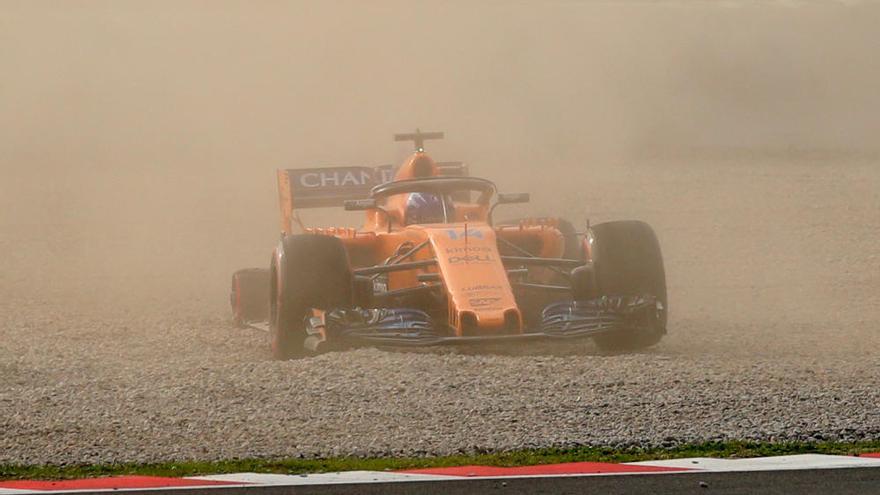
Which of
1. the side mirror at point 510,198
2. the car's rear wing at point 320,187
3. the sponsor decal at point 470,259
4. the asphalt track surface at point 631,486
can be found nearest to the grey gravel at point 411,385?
the sponsor decal at point 470,259

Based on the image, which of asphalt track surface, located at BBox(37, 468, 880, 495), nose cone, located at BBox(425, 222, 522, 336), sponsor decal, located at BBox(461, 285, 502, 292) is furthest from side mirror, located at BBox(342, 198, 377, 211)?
asphalt track surface, located at BBox(37, 468, 880, 495)

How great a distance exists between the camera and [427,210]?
13.9 metres

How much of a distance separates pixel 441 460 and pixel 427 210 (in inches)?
247

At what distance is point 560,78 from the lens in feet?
136

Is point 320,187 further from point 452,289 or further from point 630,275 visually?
point 630,275

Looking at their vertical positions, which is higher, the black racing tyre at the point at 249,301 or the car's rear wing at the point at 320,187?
the car's rear wing at the point at 320,187

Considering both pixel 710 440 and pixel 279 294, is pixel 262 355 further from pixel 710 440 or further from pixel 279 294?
pixel 710 440

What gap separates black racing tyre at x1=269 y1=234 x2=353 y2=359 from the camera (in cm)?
1188

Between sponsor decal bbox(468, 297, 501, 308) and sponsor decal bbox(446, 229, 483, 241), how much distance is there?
0.92m

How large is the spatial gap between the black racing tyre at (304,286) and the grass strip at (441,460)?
4132 mm

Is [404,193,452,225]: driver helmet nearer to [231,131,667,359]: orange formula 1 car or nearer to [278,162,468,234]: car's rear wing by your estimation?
[231,131,667,359]: orange formula 1 car

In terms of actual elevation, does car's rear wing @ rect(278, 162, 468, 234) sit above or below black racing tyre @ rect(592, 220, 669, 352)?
above

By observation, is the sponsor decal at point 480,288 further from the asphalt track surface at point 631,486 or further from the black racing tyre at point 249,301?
the asphalt track surface at point 631,486

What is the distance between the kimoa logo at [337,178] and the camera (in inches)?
634
